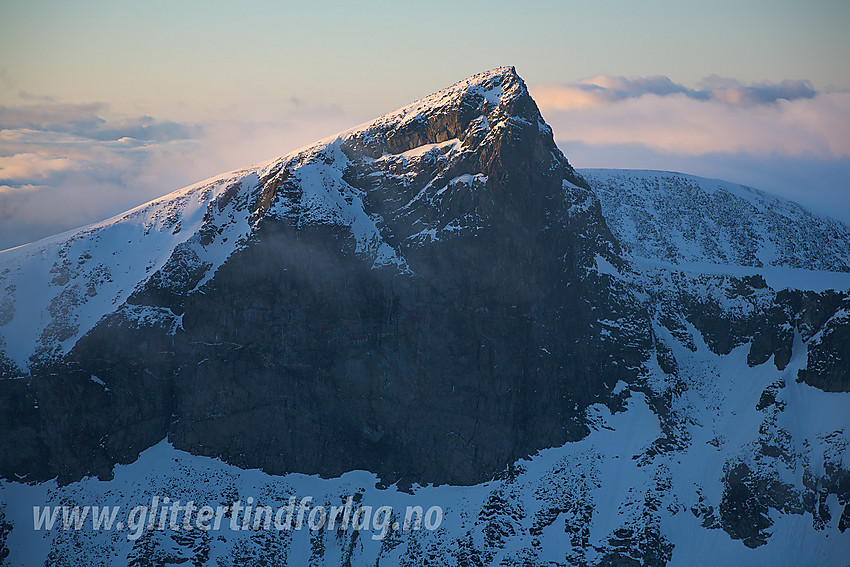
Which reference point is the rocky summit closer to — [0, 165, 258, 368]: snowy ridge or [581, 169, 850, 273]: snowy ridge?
[0, 165, 258, 368]: snowy ridge

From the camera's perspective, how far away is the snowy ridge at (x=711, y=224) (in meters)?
171

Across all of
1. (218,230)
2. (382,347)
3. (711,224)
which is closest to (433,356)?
(382,347)

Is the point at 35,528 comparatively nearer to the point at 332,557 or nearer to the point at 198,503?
the point at 198,503

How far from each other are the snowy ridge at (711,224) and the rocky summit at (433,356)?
29023 millimetres

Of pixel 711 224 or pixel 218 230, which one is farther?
pixel 711 224

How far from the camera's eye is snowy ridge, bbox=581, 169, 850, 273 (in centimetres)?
17075

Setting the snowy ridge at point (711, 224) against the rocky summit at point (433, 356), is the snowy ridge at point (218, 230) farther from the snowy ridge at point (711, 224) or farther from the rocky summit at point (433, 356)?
the snowy ridge at point (711, 224)

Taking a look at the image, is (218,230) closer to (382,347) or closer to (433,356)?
(382,347)

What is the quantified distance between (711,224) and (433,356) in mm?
73876

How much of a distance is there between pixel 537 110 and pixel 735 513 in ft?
207

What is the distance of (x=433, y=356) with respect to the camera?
133 meters

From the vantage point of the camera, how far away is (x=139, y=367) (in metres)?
133

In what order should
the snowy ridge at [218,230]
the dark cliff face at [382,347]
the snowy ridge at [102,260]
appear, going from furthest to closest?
the snowy ridge at [218,230] < the snowy ridge at [102,260] < the dark cliff face at [382,347]

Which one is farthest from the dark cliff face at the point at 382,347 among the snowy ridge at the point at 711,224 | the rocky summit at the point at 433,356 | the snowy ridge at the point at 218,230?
the snowy ridge at the point at 711,224
